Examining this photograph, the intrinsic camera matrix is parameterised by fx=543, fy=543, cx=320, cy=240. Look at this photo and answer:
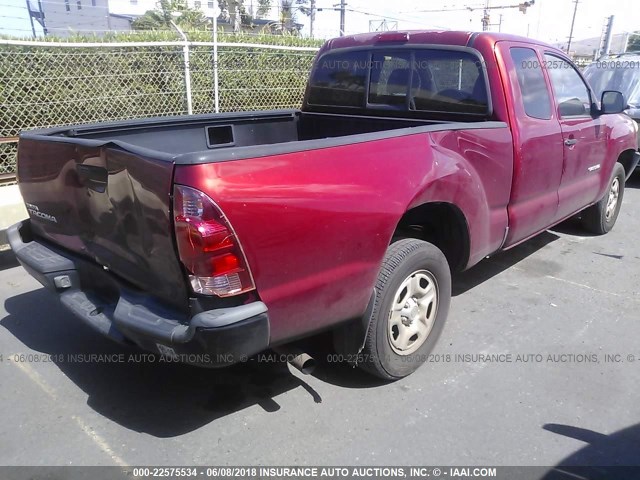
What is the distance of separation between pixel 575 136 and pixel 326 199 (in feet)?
9.83

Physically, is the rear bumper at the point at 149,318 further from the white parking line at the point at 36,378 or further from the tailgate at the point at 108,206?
the white parking line at the point at 36,378

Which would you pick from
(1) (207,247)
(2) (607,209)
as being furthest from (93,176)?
(2) (607,209)

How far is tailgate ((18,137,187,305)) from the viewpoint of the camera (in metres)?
2.30

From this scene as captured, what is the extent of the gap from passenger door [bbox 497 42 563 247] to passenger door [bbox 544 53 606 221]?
18 cm

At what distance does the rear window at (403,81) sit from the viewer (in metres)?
3.78

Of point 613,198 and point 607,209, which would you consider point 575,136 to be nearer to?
point 607,209

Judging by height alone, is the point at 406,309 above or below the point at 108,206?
below

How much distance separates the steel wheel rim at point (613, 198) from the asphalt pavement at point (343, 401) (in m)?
2.06

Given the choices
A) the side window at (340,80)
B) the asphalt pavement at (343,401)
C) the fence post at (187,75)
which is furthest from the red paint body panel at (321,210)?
the fence post at (187,75)

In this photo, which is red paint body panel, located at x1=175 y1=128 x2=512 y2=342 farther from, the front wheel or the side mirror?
the side mirror

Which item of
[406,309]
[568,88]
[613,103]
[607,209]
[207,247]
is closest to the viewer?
[207,247]

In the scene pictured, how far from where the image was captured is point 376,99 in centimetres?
425

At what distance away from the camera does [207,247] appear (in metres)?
2.16

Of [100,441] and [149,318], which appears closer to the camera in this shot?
[149,318]
